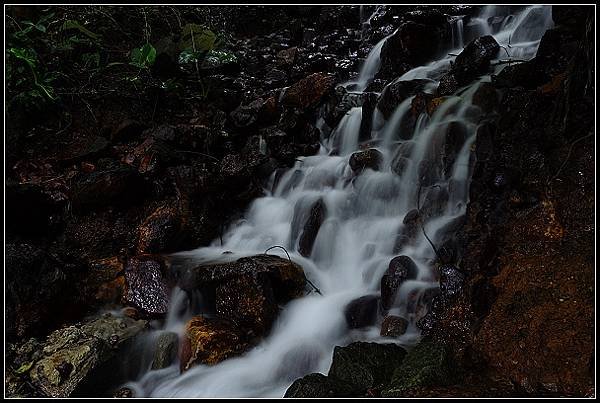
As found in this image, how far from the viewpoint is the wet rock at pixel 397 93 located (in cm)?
616

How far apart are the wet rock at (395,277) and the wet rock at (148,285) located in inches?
87.2

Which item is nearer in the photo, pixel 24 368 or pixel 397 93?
pixel 24 368

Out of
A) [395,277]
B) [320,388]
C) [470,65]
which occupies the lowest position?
[395,277]

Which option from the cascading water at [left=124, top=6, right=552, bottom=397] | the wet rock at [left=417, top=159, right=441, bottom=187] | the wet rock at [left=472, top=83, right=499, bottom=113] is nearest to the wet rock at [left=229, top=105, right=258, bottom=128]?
the cascading water at [left=124, top=6, right=552, bottom=397]

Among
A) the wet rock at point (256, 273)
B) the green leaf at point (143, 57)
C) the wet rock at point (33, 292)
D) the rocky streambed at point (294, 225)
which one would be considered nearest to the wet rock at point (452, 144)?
the rocky streambed at point (294, 225)

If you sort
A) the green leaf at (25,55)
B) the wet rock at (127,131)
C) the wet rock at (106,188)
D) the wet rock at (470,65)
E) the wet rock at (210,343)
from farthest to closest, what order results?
the wet rock at (127,131)
the green leaf at (25,55)
the wet rock at (470,65)
the wet rock at (106,188)
the wet rock at (210,343)

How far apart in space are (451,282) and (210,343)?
2.06m

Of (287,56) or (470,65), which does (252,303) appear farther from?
(287,56)

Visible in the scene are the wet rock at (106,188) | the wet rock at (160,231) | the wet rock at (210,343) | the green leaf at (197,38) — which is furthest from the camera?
the green leaf at (197,38)

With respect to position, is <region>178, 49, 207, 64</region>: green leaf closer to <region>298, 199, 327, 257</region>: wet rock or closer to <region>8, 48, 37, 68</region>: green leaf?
<region>8, 48, 37, 68</region>: green leaf

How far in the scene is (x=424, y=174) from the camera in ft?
16.1

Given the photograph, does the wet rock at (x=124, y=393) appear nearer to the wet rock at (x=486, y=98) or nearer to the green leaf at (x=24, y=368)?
the green leaf at (x=24, y=368)

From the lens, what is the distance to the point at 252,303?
12.9 feet

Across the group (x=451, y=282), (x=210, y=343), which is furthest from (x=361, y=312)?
(x=210, y=343)
